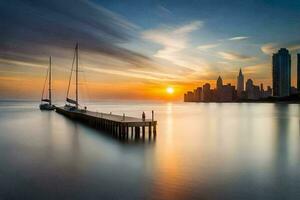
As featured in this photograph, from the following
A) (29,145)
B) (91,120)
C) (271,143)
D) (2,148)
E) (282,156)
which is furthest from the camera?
(91,120)

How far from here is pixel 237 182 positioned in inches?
573

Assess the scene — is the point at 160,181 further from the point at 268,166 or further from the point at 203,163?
the point at 268,166

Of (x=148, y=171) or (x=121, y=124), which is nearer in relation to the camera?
(x=148, y=171)

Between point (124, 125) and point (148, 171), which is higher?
point (124, 125)

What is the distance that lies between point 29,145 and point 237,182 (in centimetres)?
2135

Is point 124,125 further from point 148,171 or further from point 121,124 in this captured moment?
point 148,171

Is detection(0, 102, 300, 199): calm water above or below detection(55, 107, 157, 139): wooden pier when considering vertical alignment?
below

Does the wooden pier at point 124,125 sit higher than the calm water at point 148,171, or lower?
higher

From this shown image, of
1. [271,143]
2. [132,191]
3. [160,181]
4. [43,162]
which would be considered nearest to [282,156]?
[271,143]

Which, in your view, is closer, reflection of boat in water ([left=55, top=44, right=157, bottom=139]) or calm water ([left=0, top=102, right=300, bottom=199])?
calm water ([left=0, top=102, right=300, bottom=199])

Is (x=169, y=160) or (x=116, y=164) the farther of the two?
(x=169, y=160)

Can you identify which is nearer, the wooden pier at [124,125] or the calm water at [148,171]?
the calm water at [148,171]

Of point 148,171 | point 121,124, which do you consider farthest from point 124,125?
point 148,171

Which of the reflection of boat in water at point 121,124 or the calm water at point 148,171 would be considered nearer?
the calm water at point 148,171
